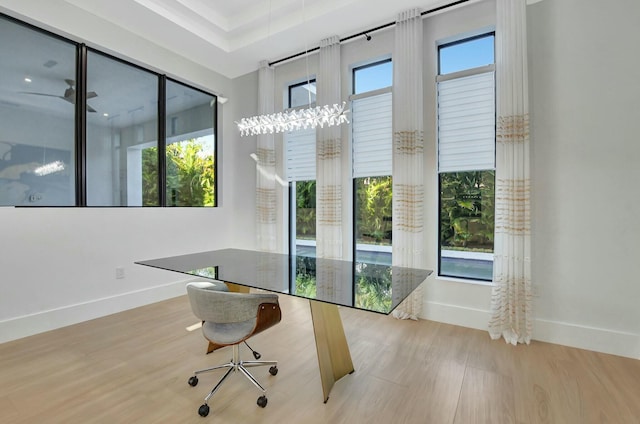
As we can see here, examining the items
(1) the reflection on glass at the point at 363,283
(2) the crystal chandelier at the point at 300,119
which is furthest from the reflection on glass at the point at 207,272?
(2) the crystal chandelier at the point at 300,119

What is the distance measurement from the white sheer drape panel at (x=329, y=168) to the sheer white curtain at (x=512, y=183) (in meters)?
1.95

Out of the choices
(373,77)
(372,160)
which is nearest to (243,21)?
(373,77)

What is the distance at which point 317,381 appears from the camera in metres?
2.43

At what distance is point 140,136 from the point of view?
4.34 m

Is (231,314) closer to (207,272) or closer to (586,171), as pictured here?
(207,272)

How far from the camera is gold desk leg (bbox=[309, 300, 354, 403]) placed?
87.5 inches

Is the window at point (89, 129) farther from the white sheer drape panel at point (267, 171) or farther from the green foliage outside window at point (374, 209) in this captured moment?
the green foliage outside window at point (374, 209)

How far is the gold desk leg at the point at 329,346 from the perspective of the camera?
7.29ft

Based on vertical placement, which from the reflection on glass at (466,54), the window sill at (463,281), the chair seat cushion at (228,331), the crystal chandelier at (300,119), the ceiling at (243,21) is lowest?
the chair seat cushion at (228,331)

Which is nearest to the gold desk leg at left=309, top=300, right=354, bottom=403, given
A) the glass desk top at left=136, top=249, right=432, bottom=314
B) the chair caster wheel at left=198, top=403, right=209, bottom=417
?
the glass desk top at left=136, top=249, right=432, bottom=314

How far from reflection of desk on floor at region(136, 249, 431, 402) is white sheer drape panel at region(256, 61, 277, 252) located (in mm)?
1894

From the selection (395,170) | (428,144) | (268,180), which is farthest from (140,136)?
(428,144)

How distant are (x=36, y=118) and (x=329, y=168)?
11.4ft

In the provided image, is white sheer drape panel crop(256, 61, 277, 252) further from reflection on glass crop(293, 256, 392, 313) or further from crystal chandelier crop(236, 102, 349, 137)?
reflection on glass crop(293, 256, 392, 313)
